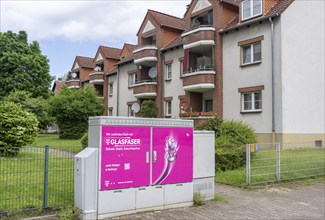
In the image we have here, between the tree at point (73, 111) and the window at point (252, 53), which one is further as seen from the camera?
the tree at point (73, 111)

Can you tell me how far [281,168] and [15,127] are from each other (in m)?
9.59

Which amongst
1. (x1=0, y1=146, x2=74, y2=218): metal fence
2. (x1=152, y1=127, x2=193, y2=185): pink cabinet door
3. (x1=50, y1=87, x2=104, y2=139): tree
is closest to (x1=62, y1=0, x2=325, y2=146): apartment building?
(x1=50, y1=87, x2=104, y2=139): tree

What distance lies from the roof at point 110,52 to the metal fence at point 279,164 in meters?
30.8

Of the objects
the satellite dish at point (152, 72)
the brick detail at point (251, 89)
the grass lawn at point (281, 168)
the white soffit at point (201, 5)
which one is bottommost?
the grass lawn at point (281, 168)

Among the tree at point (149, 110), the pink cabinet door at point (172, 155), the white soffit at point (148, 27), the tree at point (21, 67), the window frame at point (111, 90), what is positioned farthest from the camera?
the tree at point (21, 67)

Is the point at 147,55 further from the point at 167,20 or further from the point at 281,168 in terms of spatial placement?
the point at 281,168

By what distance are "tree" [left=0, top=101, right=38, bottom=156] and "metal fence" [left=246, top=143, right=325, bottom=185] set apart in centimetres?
815

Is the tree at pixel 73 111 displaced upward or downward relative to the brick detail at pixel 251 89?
downward

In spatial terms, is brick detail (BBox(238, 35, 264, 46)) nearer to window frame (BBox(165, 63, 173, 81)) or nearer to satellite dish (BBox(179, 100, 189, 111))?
satellite dish (BBox(179, 100, 189, 111))

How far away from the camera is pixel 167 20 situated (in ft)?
99.5

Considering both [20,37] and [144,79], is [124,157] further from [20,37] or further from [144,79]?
[20,37]

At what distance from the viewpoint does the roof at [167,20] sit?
96.7 feet

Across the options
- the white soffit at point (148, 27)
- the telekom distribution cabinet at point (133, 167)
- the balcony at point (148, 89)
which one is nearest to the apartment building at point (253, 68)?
the balcony at point (148, 89)

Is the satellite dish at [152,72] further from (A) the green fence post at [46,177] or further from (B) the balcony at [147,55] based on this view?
(A) the green fence post at [46,177]
